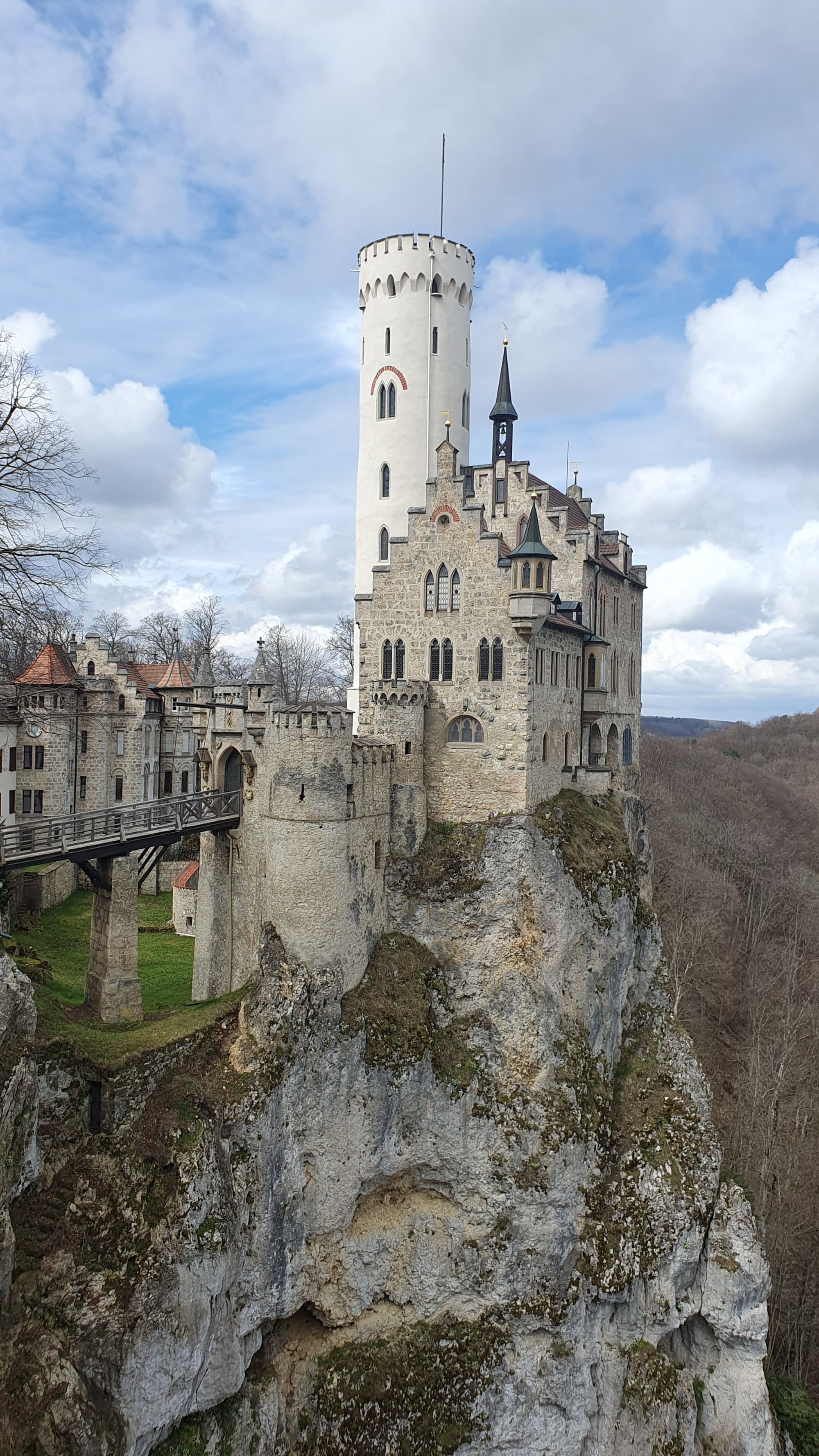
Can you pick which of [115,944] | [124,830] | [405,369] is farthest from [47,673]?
[405,369]

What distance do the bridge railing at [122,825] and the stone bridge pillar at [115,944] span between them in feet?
2.88

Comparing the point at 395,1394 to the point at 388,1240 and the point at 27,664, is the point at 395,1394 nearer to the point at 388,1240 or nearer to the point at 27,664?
the point at 388,1240

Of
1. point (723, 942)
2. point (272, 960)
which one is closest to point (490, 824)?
point (272, 960)

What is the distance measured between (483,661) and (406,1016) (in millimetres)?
12533

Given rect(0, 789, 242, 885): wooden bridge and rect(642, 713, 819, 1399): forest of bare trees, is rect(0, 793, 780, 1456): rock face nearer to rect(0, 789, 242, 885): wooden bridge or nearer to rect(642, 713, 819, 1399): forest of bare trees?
rect(0, 789, 242, 885): wooden bridge

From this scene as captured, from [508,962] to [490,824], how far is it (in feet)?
15.7

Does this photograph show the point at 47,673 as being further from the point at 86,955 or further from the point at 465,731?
the point at 465,731

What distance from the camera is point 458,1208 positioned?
95.9 ft

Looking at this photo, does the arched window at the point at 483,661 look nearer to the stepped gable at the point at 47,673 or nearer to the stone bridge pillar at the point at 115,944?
the stone bridge pillar at the point at 115,944

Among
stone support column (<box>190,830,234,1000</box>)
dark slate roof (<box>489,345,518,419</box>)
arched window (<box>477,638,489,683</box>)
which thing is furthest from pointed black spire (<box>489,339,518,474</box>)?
stone support column (<box>190,830,234,1000</box>)

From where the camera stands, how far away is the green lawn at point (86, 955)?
28906 mm

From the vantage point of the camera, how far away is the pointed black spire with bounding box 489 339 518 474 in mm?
38844

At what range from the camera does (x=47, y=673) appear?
4338 centimetres

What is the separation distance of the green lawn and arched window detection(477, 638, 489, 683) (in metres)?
14.8
